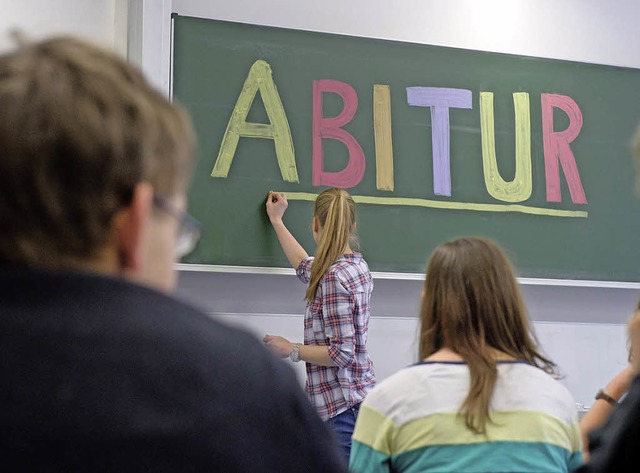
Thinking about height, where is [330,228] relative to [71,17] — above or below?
below

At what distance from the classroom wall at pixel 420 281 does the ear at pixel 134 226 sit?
2.63 meters

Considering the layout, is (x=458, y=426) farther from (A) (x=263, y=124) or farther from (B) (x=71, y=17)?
(B) (x=71, y=17)

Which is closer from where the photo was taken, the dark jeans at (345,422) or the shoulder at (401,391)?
the shoulder at (401,391)

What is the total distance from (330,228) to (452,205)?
2.64ft

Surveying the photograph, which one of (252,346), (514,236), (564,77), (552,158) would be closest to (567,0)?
(564,77)

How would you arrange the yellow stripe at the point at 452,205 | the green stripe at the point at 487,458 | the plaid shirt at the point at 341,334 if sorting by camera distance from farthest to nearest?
the yellow stripe at the point at 452,205 < the plaid shirt at the point at 341,334 < the green stripe at the point at 487,458

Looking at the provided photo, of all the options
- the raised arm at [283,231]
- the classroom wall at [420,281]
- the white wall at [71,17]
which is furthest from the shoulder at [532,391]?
the white wall at [71,17]

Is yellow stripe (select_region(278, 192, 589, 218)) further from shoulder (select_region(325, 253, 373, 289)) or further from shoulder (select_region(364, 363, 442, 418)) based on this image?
shoulder (select_region(364, 363, 442, 418))

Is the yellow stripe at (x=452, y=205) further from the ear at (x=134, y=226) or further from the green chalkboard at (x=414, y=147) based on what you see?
the ear at (x=134, y=226)

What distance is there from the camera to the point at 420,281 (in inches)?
146

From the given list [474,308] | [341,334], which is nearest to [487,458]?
[474,308]

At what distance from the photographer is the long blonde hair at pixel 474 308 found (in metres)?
1.86

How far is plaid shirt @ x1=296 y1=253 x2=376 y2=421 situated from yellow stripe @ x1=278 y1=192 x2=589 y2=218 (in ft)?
1.50

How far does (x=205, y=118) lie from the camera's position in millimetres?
3393
